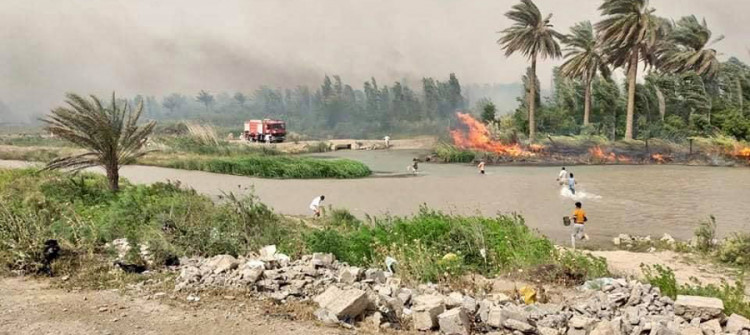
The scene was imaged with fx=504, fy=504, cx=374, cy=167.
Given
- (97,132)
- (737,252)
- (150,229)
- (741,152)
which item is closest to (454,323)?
(150,229)

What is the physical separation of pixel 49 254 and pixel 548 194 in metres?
23.0

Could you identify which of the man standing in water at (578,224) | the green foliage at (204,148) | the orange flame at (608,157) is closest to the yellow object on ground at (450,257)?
the man standing in water at (578,224)

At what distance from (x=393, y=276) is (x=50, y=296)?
5.12 meters

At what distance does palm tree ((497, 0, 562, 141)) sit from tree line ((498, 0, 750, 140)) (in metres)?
0.10

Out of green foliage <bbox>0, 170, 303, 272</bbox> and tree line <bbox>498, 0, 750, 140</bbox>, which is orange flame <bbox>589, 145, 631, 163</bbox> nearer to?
tree line <bbox>498, 0, 750, 140</bbox>

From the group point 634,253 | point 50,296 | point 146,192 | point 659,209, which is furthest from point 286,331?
point 659,209

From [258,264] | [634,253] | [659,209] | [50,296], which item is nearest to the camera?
[50,296]

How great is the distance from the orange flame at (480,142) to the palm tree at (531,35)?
3490 mm

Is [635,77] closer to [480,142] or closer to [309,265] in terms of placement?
[480,142]

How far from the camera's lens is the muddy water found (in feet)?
62.0

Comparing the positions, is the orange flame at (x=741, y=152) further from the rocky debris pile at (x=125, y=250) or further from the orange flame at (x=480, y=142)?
the rocky debris pile at (x=125, y=250)

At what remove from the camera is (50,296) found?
24.0ft

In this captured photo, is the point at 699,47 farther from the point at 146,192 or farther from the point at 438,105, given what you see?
the point at 438,105

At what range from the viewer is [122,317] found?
21.6ft
